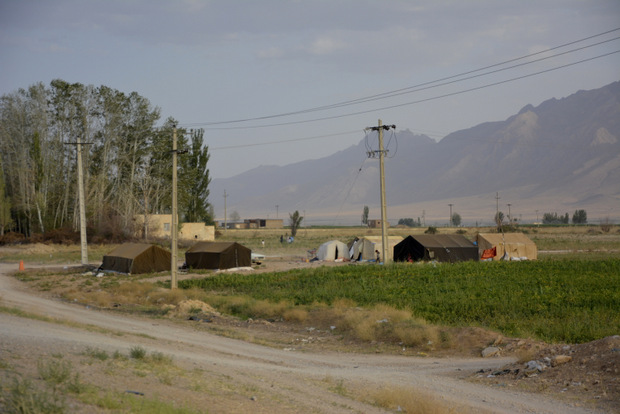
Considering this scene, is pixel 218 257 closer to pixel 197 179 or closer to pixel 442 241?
pixel 442 241

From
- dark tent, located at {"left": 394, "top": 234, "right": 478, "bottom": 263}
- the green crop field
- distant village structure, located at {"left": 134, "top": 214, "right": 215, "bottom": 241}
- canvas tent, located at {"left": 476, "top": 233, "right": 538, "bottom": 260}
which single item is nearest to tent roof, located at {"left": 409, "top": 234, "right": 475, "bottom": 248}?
dark tent, located at {"left": 394, "top": 234, "right": 478, "bottom": 263}

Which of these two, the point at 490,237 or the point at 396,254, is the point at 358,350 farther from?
the point at 490,237

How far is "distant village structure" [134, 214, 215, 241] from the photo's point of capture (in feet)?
259

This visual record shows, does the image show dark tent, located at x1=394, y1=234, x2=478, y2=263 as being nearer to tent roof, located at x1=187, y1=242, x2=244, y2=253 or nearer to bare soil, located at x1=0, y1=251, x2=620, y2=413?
tent roof, located at x1=187, y1=242, x2=244, y2=253

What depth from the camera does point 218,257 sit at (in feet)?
155

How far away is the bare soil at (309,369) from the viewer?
35.8 ft

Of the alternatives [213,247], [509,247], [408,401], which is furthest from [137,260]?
[408,401]

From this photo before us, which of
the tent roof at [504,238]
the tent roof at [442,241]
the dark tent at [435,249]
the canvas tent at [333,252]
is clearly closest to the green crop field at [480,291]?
the dark tent at [435,249]

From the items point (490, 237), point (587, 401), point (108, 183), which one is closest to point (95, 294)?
point (587, 401)

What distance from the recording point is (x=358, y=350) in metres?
19.9

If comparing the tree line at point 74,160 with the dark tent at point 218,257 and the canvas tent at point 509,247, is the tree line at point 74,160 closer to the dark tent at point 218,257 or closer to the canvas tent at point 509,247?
the dark tent at point 218,257

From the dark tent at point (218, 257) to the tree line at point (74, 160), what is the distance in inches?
1169

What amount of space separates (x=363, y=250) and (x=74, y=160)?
45171 mm

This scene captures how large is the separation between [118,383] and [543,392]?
341 inches
